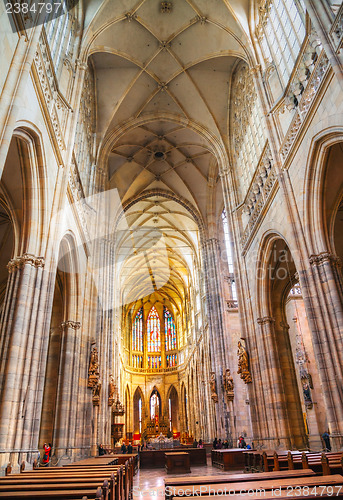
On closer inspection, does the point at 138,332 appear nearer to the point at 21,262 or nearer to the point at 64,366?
the point at 64,366

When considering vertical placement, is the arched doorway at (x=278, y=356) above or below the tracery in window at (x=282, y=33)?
below

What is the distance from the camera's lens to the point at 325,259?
9805 millimetres

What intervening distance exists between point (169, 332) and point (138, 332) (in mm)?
4107

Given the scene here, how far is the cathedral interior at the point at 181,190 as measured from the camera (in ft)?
28.9

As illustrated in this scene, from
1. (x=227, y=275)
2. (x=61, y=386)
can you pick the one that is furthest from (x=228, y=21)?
(x=61, y=386)

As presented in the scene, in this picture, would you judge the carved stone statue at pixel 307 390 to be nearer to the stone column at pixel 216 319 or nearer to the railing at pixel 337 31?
the stone column at pixel 216 319

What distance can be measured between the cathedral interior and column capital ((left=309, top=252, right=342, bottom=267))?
1.5 inches

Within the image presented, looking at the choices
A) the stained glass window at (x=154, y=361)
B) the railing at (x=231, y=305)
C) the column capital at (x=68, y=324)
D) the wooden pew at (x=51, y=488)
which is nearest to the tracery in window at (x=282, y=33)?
the column capital at (x=68, y=324)

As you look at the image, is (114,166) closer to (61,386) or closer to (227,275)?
(227,275)

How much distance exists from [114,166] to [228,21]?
1096 centimetres

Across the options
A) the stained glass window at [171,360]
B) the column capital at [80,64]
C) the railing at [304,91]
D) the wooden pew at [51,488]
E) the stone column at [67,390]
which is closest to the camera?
the wooden pew at [51,488]

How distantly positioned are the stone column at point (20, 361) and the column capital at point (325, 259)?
719 centimetres

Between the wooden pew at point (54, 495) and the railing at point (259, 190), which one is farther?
the railing at point (259, 190)

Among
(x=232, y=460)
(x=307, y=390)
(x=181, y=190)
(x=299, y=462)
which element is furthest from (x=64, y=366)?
(x=181, y=190)
